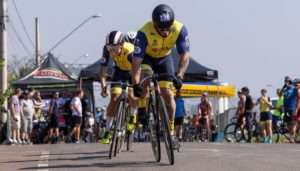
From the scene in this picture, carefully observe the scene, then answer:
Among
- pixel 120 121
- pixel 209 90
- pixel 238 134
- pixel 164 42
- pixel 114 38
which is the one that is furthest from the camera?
pixel 209 90

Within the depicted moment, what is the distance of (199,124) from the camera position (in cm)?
2781

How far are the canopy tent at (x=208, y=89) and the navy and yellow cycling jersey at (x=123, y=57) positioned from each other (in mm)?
17947

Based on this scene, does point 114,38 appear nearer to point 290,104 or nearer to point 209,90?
point 290,104

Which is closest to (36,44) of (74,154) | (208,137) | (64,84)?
(64,84)

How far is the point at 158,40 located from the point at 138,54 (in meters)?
0.45

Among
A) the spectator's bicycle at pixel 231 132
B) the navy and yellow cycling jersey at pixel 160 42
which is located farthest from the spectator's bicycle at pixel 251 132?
the navy and yellow cycling jersey at pixel 160 42

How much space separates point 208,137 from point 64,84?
6748 millimetres

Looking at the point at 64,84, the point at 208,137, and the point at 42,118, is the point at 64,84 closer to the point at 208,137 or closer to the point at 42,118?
the point at 42,118

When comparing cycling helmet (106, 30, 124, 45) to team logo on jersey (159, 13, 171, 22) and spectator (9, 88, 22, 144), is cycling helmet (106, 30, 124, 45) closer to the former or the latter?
team logo on jersey (159, 13, 171, 22)

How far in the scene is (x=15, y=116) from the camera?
24.1 metres

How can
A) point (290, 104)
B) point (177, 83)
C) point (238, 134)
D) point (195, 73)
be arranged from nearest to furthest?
point (177, 83) → point (290, 104) → point (238, 134) → point (195, 73)

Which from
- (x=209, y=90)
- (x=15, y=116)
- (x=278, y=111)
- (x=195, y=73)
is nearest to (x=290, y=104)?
(x=278, y=111)

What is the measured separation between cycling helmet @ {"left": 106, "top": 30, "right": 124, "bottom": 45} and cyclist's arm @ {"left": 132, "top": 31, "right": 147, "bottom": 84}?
1.97 meters

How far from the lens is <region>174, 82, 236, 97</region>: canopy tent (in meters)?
32.0
